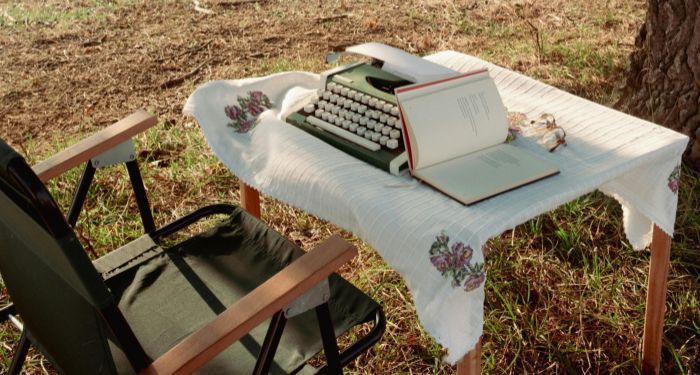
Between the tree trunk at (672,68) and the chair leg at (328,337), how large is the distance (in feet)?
7.22

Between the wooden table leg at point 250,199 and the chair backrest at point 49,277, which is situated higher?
the chair backrest at point 49,277

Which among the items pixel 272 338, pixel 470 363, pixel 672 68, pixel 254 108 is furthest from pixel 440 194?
pixel 672 68

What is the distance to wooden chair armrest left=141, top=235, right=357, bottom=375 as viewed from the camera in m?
1.49

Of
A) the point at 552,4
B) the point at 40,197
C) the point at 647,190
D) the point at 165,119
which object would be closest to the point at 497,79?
the point at 647,190

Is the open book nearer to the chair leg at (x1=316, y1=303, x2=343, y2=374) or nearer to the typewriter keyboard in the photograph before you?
the typewriter keyboard

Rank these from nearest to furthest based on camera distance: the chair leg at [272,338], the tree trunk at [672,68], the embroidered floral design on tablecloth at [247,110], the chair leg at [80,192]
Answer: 1. the chair leg at [272,338]
2. the chair leg at [80,192]
3. the embroidered floral design on tablecloth at [247,110]
4. the tree trunk at [672,68]

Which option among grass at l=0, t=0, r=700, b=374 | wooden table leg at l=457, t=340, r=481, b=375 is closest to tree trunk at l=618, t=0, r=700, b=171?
grass at l=0, t=0, r=700, b=374

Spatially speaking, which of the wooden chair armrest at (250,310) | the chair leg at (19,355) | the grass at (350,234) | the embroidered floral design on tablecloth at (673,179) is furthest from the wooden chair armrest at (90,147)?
the embroidered floral design on tablecloth at (673,179)

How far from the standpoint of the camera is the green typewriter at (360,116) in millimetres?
2051

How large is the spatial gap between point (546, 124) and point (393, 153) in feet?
1.53

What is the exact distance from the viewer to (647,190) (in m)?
2.08

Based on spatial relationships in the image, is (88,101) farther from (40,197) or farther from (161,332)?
(40,197)

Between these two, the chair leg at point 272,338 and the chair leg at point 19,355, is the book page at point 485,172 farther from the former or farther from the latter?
the chair leg at point 19,355

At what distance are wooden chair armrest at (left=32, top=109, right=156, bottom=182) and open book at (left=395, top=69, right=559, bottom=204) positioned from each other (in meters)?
0.82
